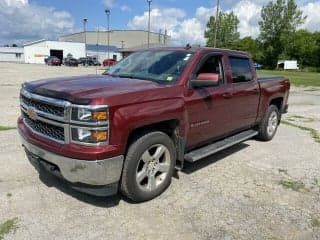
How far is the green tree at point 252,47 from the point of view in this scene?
Result: 7341 centimetres

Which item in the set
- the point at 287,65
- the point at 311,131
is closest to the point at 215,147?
the point at 311,131

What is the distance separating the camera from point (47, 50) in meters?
77.9

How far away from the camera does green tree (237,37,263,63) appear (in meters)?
73.4

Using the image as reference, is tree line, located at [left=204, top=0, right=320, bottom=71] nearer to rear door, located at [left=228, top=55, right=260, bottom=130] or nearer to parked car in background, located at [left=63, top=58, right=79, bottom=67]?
parked car in background, located at [left=63, top=58, right=79, bottom=67]

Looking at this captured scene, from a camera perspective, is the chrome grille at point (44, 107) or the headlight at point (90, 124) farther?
the chrome grille at point (44, 107)

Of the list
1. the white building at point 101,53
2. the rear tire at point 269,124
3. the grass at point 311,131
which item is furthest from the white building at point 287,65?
the rear tire at point 269,124

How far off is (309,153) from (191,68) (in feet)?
11.2

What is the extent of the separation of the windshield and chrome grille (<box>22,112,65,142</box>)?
4.82 feet

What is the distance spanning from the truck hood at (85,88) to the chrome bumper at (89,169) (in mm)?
629

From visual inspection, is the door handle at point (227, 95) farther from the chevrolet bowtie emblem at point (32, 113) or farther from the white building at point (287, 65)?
the white building at point (287, 65)

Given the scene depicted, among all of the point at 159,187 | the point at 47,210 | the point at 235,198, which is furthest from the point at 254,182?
the point at 47,210

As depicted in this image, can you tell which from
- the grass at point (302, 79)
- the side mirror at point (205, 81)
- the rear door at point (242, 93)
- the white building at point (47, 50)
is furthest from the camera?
the white building at point (47, 50)

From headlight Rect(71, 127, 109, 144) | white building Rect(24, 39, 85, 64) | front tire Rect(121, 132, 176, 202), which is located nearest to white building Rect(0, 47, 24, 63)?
white building Rect(24, 39, 85, 64)

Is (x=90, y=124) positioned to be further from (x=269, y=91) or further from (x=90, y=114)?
(x=269, y=91)
